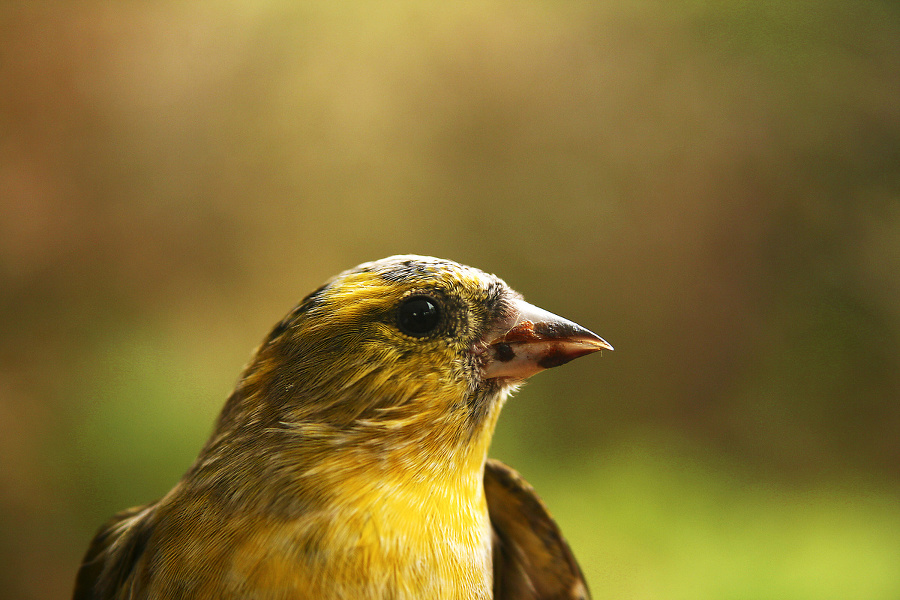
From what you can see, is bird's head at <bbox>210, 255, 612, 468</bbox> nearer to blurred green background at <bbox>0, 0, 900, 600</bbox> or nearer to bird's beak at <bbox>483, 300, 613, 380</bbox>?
bird's beak at <bbox>483, 300, 613, 380</bbox>

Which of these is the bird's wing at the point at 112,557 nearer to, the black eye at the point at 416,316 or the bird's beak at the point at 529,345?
the black eye at the point at 416,316

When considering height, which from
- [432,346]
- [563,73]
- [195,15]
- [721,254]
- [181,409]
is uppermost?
[563,73]

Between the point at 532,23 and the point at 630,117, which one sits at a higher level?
the point at 532,23

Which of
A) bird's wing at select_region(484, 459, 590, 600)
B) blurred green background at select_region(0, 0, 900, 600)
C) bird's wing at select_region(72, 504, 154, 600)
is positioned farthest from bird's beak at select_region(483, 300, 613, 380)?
blurred green background at select_region(0, 0, 900, 600)

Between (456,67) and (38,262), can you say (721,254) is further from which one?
(38,262)

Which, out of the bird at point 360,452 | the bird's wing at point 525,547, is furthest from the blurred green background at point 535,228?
the bird at point 360,452

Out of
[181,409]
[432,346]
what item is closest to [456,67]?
[181,409]

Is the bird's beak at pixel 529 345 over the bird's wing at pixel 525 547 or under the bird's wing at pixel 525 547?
over
